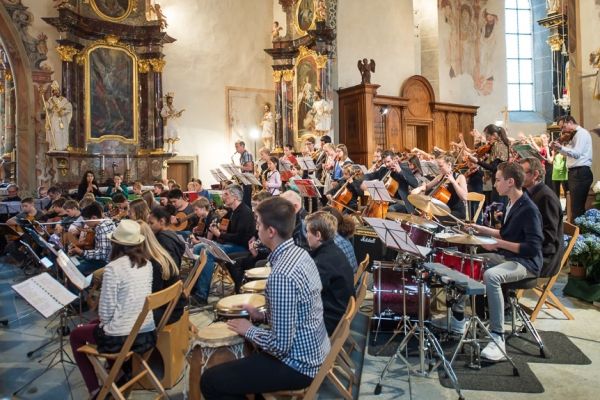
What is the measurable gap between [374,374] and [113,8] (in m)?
15.6

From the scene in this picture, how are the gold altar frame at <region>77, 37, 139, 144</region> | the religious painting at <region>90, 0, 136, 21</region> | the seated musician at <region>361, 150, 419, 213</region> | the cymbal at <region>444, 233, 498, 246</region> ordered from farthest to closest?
the religious painting at <region>90, 0, 136, 21</region>
the gold altar frame at <region>77, 37, 139, 144</region>
the seated musician at <region>361, 150, 419, 213</region>
the cymbal at <region>444, 233, 498, 246</region>

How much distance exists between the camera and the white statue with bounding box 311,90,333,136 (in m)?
15.2

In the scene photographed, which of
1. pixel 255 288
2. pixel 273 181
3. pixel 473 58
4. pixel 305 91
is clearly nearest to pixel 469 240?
pixel 255 288

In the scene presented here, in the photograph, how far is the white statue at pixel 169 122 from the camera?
16.6 metres

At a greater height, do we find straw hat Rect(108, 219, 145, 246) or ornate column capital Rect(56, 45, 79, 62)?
ornate column capital Rect(56, 45, 79, 62)

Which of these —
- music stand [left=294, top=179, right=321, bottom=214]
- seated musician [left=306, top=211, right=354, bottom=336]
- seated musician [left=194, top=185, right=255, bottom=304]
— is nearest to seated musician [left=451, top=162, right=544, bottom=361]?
seated musician [left=306, top=211, right=354, bottom=336]

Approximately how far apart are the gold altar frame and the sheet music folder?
1369cm

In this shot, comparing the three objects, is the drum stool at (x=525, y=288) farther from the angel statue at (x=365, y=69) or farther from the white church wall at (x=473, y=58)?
the white church wall at (x=473, y=58)

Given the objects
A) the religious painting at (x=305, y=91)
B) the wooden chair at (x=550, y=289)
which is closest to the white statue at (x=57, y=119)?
the religious painting at (x=305, y=91)

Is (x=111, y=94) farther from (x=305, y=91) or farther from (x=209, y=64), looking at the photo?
(x=305, y=91)

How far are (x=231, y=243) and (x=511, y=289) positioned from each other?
3.56 metres

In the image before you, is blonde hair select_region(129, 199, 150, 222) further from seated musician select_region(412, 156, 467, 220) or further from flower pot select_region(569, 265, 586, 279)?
flower pot select_region(569, 265, 586, 279)

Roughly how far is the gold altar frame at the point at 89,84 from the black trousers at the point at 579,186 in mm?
12919

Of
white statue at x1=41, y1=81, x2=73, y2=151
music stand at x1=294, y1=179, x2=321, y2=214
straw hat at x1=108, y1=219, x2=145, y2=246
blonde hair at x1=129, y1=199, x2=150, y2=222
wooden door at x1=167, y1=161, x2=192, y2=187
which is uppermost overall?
white statue at x1=41, y1=81, x2=73, y2=151
